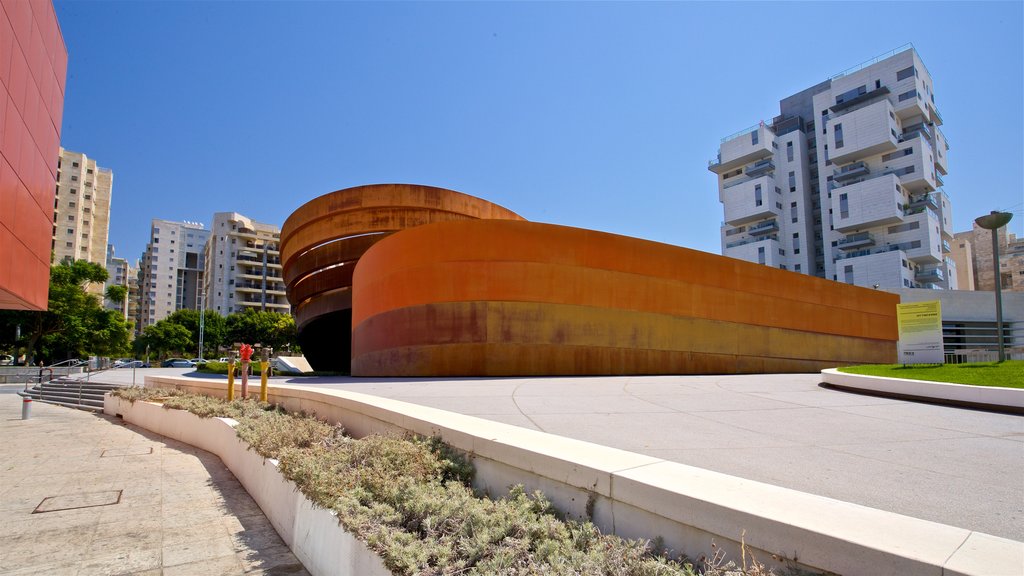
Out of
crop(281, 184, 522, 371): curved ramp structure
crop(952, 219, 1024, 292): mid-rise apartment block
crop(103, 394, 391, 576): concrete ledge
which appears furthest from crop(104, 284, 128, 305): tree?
crop(952, 219, 1024, 292): mid-rise apartment block

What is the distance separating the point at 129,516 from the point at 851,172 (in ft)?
259

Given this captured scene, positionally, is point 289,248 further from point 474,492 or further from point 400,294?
point 474,492

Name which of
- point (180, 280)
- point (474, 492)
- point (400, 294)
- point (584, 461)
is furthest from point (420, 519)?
point (180, 280)

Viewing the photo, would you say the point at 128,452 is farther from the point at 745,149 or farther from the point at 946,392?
the point at 745,149

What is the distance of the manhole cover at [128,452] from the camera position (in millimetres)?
11312

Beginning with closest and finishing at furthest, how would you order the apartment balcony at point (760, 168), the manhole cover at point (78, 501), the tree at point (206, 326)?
the manhole cover at point (78, 501)
the apartment balcony at point (760, 168)
the tree at point (206, 326)

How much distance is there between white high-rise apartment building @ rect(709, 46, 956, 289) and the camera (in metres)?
64.5

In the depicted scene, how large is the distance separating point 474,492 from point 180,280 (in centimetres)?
15399

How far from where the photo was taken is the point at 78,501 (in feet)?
25.2

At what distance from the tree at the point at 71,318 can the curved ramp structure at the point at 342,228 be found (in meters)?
27.7

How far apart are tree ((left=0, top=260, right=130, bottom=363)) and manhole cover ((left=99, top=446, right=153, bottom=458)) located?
44.0 m

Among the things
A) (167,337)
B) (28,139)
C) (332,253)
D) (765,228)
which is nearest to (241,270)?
(167,337)

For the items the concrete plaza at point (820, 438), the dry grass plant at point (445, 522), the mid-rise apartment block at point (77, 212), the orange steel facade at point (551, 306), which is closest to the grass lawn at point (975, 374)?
the concrete plaza at point (820, 438)

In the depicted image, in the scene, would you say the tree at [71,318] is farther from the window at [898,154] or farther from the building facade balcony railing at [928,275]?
the building facade balcony railing at [928,275]
